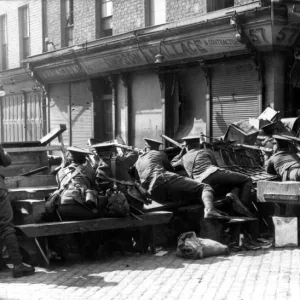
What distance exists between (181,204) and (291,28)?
6331mm

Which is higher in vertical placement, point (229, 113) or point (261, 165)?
point (229, 113)

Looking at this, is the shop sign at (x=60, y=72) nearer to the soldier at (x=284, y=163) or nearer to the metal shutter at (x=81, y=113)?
the metal shutter at (x=81, y=113)

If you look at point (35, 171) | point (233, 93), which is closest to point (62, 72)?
point (233, 93)

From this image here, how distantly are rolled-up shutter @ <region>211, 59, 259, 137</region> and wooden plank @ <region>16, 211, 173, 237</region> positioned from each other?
6.84 m

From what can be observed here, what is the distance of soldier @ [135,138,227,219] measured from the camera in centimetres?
927

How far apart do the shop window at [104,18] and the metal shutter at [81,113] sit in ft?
6.80

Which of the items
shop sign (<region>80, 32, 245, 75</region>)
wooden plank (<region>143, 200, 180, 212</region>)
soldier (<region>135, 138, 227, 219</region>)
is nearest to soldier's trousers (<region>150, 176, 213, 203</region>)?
soldier (<region>135, 138, 227, 219</region>)

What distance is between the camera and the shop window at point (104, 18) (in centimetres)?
1998

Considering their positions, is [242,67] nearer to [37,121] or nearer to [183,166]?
[183,166]

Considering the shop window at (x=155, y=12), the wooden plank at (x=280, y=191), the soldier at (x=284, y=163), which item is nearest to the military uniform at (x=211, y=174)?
the soldier at (x=284, y=163)

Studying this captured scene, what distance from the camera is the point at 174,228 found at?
31.0ft

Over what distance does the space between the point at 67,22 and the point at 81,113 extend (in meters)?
3.88

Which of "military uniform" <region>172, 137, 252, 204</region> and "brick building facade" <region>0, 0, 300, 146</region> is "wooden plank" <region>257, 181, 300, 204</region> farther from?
"brick building facade" <region>0, 0, 300, 146</region>

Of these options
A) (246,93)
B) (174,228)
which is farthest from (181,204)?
(246,93)
